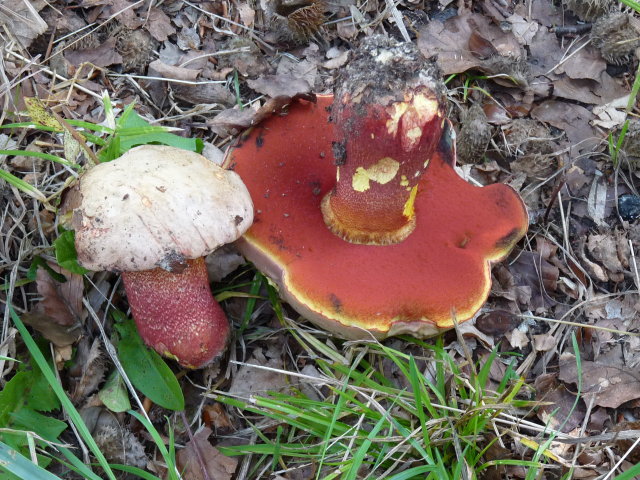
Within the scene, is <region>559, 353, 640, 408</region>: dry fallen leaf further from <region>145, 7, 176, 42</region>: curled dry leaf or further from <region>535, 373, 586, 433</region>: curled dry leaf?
<region>145, 7, 176, 42</region>: curled dry leaf

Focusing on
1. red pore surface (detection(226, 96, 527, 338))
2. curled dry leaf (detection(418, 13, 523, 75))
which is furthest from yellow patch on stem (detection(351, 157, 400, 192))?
curled dry leaf (detection(418, 13, 523, 75))

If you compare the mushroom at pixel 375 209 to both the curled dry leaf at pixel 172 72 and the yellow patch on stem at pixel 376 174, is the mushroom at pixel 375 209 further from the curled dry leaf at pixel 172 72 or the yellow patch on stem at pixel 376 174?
the curled dry leaf at pixel 172 72

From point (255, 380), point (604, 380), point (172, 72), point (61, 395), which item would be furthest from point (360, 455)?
point (172, 72)

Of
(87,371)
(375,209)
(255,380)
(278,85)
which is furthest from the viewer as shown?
(278,85)

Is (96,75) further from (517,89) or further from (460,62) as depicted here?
(517,89)

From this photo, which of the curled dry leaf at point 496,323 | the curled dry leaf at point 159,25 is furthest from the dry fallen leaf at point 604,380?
the curled dry leaf at point 159,25


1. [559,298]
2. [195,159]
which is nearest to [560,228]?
[559,298]

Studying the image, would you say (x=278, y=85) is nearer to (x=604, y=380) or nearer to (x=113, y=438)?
(x=113, y=438)
